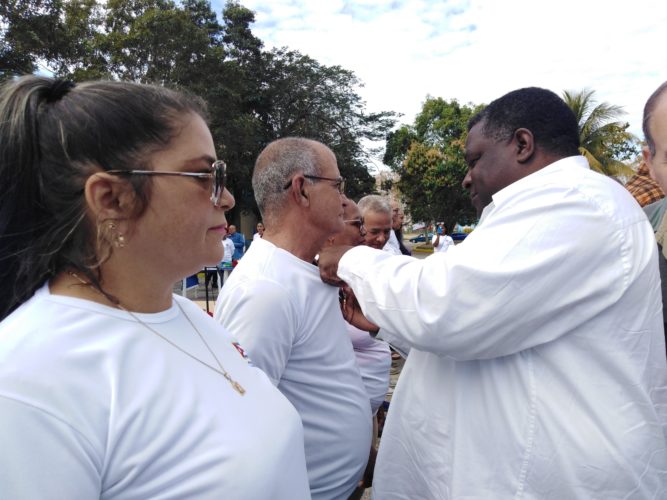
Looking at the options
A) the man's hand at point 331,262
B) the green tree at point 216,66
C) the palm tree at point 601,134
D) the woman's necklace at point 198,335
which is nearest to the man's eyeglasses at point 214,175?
the woman's necklace at point 198,335

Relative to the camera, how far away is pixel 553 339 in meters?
1.43

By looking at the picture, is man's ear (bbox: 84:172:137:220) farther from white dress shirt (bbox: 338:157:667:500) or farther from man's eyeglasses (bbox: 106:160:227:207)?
white dress shirt (bbox: 338:157:667:500)

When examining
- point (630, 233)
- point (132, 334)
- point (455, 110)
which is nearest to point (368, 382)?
point (630, 233)

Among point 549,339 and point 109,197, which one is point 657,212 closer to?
point 549,339

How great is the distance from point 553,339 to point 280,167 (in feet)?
4.47

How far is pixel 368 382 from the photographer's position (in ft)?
10.5

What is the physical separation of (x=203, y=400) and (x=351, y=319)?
1.37 m

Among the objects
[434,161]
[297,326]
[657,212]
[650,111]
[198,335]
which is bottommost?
[297,326]

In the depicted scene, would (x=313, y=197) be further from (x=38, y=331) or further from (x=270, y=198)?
(x=38, y=331)

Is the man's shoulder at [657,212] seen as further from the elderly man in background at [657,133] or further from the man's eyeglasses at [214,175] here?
the man's eyeglasses at [214,175]

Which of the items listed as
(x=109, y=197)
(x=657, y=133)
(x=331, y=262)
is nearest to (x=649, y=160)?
(x=657, y=133)

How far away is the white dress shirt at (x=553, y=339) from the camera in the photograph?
1.38 m

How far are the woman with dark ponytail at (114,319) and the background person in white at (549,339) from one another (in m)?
0.56

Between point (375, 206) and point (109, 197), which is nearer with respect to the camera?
point (109, 197)
